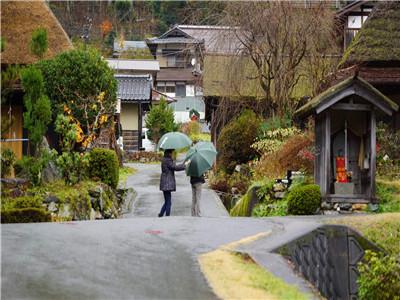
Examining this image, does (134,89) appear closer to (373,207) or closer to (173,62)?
(173,62)

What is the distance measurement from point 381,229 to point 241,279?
15.9 ft

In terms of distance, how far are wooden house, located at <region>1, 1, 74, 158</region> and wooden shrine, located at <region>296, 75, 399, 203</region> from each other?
872 cm

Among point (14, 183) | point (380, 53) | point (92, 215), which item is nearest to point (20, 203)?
point (14, 183)

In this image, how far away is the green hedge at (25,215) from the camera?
11141mm

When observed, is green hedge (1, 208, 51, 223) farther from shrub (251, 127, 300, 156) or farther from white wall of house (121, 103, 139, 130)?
white wall of house (121, 103, 139, 130)

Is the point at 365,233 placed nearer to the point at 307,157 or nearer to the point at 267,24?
the point at 307,157

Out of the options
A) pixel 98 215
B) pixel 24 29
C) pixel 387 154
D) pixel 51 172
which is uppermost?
pixel 24 29

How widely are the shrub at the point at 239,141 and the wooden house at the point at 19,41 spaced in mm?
6882

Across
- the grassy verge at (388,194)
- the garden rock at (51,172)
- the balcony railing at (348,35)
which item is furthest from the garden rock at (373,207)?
the balcony railing at (348,35)

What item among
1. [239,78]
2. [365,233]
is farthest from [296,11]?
[365,233]

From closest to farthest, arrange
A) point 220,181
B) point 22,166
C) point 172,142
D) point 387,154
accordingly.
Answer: point 22,166, point 172,142, point 387,154, point 220,181

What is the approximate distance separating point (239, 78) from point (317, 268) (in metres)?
13.3

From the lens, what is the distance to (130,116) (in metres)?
41.1

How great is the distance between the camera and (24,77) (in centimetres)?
1292
